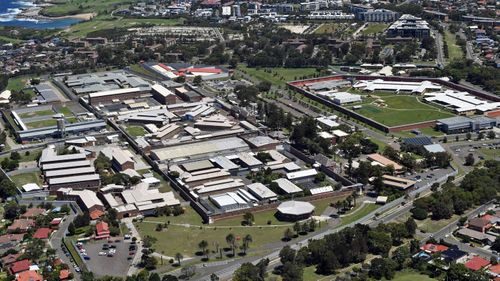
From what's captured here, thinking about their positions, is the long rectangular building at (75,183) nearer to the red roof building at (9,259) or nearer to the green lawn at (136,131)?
the red roof building at (9,259)

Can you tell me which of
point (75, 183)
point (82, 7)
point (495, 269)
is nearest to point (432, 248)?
point (495, 269)

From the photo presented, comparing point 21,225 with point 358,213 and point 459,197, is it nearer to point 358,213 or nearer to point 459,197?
point 358,213

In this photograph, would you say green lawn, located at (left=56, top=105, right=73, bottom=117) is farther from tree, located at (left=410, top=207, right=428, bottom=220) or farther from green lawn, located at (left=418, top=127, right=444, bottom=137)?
tree, located at (left=410, top=207, right=428, bottom=220)

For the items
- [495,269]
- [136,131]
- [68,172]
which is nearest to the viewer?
[495,269]

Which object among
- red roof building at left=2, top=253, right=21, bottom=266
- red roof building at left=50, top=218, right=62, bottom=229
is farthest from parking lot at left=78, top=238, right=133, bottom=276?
red roof building at left=2, top=253, right=21, bottom=266

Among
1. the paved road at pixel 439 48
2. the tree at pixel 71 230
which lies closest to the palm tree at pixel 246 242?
the tree at pixel 71 230

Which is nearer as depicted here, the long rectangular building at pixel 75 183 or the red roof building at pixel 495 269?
the red roof building at pixel 495 269

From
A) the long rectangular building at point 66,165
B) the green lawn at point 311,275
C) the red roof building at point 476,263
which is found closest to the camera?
the red roof building at point 476,263
